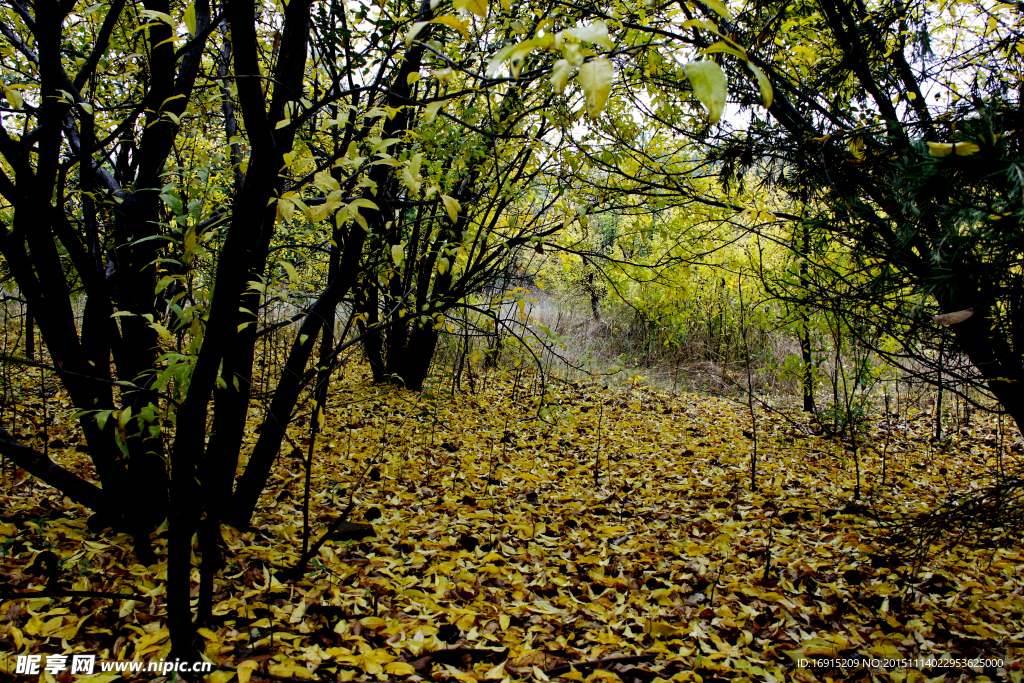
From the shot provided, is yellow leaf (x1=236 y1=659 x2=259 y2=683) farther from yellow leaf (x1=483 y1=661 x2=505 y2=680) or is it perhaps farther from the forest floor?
yellow leaf (x1=483 y1=661 x2=505 y2=680)

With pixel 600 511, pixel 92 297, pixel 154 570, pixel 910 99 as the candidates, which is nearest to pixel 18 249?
pixel 92 297

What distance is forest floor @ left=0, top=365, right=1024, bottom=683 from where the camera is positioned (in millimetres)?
1759

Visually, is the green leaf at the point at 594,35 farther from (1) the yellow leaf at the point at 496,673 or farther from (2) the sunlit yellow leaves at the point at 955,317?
(1) the yellow leaf at the point at 496,673

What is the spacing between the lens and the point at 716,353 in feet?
25.7

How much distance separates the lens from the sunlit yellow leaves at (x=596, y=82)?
2.02 feet

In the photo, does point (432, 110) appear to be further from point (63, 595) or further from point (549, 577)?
point (549, 577)

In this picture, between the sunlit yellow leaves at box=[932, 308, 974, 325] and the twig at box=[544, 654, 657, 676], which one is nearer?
the sunlit yellow leaves at box=[932, 308, 974, 325]

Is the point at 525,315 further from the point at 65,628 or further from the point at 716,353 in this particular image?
the point at 716,353

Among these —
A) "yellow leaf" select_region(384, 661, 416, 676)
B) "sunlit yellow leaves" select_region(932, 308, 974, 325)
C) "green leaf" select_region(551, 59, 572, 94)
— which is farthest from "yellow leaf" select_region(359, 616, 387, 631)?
"sunlit yellow leaves" select_region(932, 308, 974, 325)

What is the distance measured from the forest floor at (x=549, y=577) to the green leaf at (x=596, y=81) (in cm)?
180

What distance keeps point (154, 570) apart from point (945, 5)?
172 inches

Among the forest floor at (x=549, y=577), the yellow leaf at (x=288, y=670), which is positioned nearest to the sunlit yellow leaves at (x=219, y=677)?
the forest floor at (x=549, y=577)

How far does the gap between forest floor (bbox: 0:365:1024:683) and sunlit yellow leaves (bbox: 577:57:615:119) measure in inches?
70.7

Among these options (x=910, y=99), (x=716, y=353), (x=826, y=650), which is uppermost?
(x=910, y=99)
